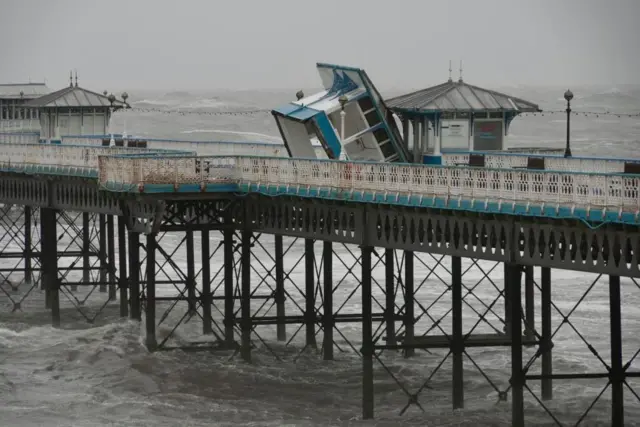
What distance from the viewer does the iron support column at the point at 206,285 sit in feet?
169

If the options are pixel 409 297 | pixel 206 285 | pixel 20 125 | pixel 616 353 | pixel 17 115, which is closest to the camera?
pixel 616 353

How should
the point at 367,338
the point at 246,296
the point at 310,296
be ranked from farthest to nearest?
the point at 310,296, the point at 246,296, the point at 367,338

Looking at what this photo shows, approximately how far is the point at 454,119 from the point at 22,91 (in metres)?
37.6

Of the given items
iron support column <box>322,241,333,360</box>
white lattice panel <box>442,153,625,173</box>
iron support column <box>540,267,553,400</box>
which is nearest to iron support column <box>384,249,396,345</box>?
iron support column <box>322,241,333,360</box>

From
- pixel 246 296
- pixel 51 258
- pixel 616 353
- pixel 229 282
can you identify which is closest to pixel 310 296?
pixel 229 282

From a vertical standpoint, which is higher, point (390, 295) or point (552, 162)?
point (552, 162)

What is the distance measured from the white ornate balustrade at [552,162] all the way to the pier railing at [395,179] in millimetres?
2834

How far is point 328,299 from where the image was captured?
48.8 meters

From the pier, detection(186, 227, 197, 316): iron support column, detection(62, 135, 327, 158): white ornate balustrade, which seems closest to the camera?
the pier

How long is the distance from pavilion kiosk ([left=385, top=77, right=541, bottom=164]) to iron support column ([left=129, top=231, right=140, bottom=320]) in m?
8.19

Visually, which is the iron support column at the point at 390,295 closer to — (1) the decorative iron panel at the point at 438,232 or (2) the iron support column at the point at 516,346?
(1) the decorative iron panel at the point at 438,232

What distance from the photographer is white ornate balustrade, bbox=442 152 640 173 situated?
43.4 m

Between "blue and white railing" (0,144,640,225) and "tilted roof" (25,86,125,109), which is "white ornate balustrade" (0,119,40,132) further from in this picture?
"blue and white railing" (0,144,640,225)

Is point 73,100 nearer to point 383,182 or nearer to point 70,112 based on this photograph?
point 70,112
